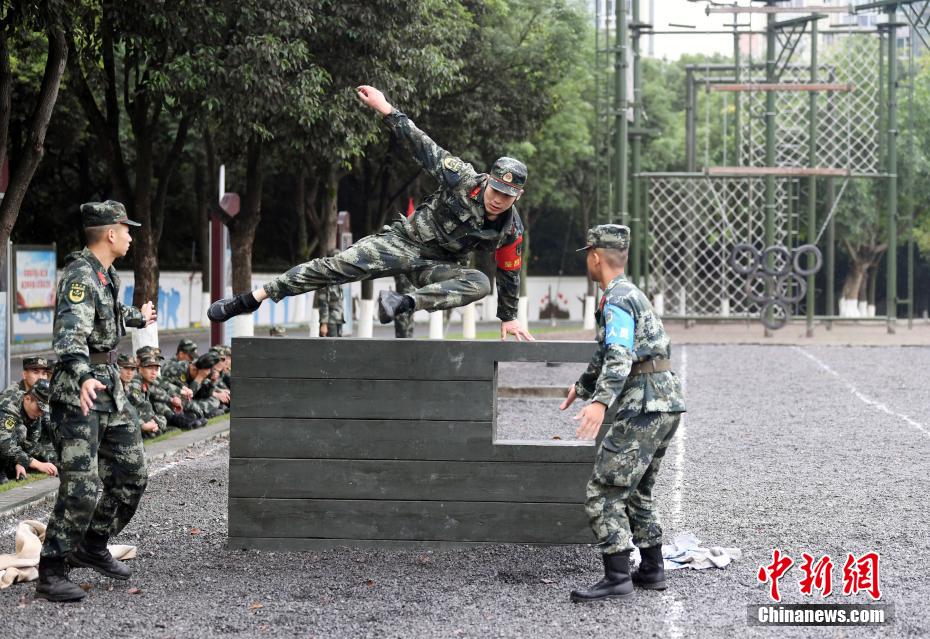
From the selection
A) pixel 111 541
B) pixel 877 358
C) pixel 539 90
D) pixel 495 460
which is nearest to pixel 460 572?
pixel 495 460

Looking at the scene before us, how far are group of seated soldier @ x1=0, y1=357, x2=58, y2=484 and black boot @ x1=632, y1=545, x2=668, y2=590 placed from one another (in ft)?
15.9

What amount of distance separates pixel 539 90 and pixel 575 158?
59.8 ft

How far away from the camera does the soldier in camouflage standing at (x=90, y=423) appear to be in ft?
21.7

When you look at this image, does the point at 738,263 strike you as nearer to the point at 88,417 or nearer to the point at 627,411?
the point at 627,411

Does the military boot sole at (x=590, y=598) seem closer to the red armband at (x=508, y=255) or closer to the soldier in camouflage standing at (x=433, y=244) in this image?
the soldier in camouflage standing at (x=433, y=244)

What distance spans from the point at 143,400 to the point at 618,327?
696 centimetres

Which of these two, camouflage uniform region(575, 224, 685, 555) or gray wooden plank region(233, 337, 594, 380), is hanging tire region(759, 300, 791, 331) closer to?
gray wooden plank region(233, 337, 594, 380)

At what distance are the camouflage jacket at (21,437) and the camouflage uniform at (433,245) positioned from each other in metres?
3.16

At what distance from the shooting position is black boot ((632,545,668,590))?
690cm

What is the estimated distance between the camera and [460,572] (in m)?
7.31

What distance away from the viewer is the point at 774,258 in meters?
27.5

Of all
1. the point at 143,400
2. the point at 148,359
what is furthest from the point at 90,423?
the point at 148,359

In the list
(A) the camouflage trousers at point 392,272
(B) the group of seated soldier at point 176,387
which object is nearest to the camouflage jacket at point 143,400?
(B) the group of seated soldier at point 176,387

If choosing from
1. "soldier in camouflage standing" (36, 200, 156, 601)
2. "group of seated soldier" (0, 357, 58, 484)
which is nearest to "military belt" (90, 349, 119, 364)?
Answer: "soldier in camouflage standing" (36, 200, 156, 601)
